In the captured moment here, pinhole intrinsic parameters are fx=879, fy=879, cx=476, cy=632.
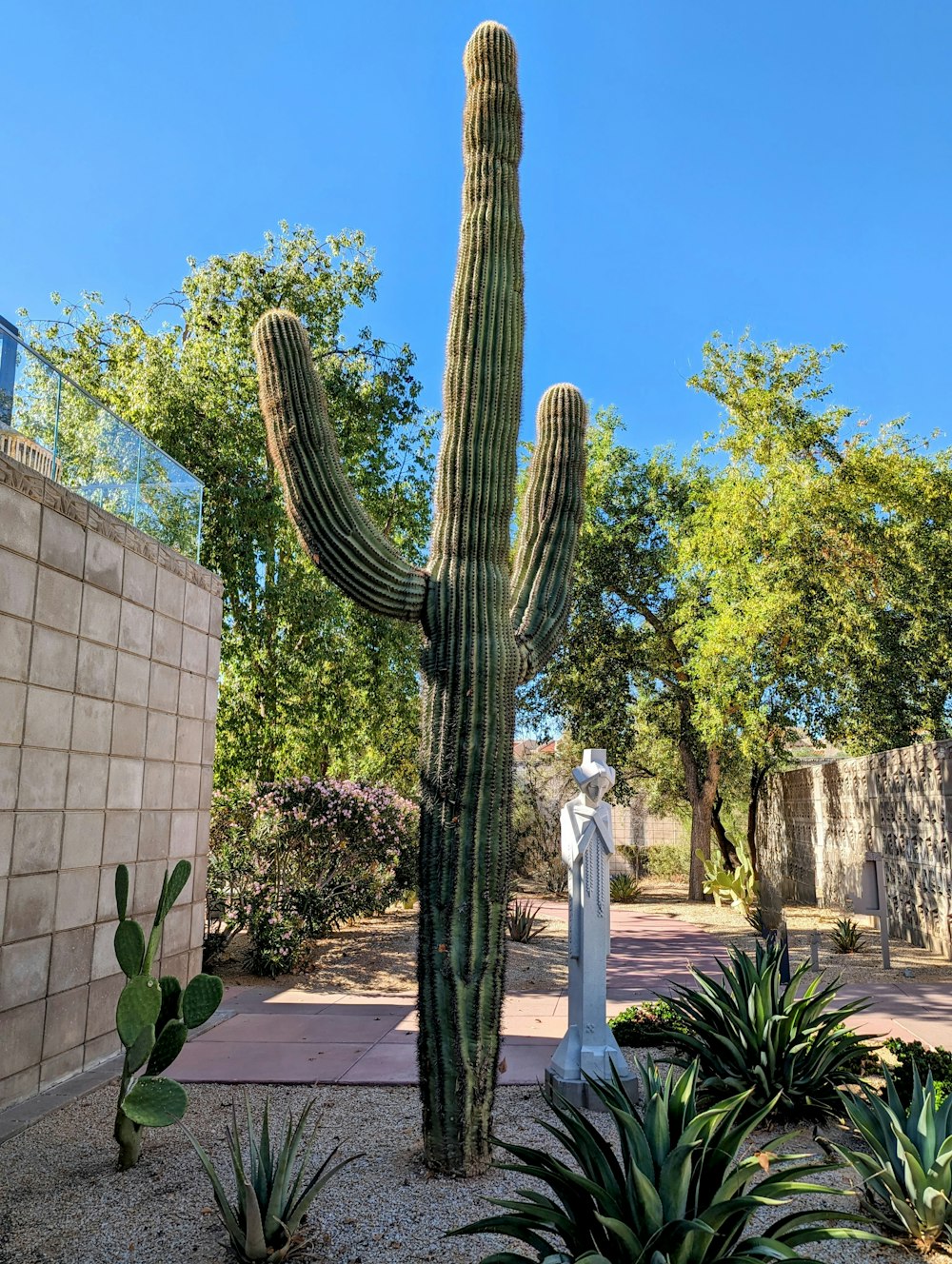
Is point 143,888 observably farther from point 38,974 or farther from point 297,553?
point 297,553

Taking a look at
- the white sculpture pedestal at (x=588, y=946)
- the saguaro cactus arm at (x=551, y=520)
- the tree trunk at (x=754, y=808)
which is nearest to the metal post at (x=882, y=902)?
Answer: the white sculpture pedestal at (x=588, y=946)

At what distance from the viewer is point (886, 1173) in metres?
3.50

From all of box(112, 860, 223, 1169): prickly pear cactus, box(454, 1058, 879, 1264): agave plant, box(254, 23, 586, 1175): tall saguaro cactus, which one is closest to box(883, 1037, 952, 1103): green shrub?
box(454, 1058, 879, 1264): agave plant

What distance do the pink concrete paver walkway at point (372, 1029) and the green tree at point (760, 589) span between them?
17.4 feet

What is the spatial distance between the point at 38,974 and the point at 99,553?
9.19ft

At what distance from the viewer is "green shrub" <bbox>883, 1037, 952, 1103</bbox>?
4.77 meters

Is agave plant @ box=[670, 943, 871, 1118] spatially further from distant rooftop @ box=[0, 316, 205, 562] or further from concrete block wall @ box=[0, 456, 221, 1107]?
distant rooftop @ box=[0, 316, 205, 562]

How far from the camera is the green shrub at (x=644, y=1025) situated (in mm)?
6133

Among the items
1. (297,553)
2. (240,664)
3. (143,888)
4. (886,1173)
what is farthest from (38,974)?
(297,553)

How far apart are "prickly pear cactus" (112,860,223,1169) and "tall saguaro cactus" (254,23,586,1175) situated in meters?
1.10

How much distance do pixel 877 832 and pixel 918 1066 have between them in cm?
794

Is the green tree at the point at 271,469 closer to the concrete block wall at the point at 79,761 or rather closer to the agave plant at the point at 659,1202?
the concrete block wall at the point at 79,761

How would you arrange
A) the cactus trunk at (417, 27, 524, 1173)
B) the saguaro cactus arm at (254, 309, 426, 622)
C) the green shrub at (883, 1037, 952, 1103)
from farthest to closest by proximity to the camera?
the green shrub at (883, 1037, 952, 1103), the saguaro cactus arm at (254, 309, 426, 622), the cactus trunk at (417, 27, 524, 1173)

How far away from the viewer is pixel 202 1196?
380 cm
